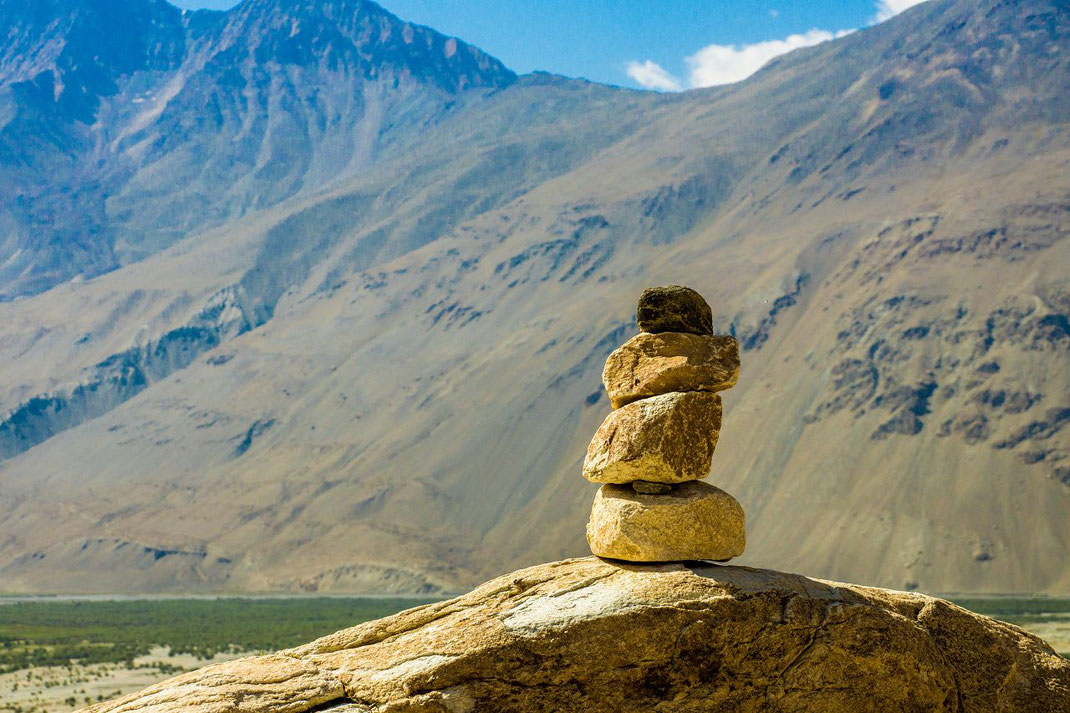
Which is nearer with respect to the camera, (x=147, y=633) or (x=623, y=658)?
(x=623, y=658)

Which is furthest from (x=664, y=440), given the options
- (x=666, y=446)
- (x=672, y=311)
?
(x=672, y=311)

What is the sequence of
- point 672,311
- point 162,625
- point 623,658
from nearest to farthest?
point 623,658
point 672,311
point 162,625

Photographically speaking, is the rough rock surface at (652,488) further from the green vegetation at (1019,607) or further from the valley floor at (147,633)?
the green vegetation at (1019,607)

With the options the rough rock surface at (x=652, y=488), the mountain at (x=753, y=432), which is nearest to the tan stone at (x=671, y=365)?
the rough rock surface at (x=652, y=488)

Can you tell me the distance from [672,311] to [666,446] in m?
1.76

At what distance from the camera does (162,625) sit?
4461 inches

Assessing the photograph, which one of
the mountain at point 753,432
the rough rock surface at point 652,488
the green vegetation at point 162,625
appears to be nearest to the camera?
the rough rock surface at point 652,488

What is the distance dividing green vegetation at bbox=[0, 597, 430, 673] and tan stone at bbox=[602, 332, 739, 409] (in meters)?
75.7

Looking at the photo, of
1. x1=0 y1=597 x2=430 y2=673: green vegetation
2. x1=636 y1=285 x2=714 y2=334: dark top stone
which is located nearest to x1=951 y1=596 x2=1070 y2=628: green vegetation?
x1=0 y1=597 x2=430 y2=673: green vegetation

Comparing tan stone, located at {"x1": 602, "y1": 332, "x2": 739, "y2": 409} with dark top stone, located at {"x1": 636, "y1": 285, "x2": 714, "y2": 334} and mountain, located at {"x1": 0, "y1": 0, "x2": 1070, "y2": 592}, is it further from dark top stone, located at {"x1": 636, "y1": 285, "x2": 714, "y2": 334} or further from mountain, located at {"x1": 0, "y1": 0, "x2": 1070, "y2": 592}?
mountain, located at {"x1": 0, "y1": 0, "x2": 1070, "y2": 592}

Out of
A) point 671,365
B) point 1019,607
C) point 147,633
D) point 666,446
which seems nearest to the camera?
point 666,446

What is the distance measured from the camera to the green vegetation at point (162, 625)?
3529 inches

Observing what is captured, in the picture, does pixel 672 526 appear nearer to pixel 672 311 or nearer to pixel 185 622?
pixel 672 311

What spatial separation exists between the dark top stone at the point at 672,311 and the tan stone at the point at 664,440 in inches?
38.6
